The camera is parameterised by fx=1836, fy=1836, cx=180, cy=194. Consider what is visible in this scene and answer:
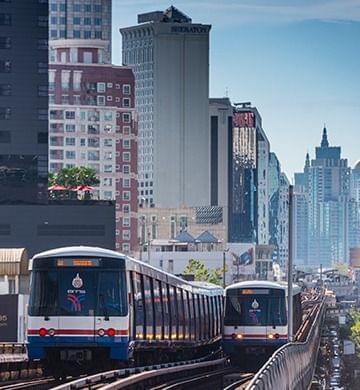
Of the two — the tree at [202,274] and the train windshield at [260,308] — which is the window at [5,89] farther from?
the train windshield at [260,308]

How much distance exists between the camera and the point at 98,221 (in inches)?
5477

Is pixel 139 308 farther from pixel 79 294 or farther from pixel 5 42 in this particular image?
pixel 5 42

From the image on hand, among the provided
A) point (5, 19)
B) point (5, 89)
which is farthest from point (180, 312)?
point (5, 19)

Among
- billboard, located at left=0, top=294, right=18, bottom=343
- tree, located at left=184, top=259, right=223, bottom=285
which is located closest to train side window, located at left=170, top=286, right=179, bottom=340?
billboard, located at left=0, top=294, right=18, bottom=343

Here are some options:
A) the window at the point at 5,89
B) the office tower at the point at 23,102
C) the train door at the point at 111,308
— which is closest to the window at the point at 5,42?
the office tower at the point at 23,102

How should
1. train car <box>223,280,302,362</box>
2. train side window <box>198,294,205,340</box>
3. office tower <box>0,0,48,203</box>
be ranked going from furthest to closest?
1. office tower <box>0,0,48,203</box>
2. train side window <box>198,294,205,340</box>
3. train car <box>223,280,302,362</box>

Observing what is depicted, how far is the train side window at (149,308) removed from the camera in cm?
4638

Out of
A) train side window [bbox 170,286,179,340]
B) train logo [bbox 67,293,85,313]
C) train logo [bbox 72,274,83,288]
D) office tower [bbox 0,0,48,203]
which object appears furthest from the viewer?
office tower [bbox 0,0,48,203]

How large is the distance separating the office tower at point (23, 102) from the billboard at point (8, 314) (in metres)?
73.0

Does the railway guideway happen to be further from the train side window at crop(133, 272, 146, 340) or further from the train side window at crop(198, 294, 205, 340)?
the train side window at crop(198, 294, 205, 340)

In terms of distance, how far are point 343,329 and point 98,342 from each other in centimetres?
11141

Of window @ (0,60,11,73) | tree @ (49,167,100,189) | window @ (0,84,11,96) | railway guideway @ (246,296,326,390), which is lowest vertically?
railway guideway @ (246,296,326,390)

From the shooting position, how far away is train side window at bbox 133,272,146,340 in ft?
145

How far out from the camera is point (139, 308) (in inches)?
1761
